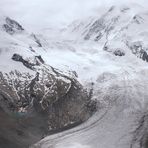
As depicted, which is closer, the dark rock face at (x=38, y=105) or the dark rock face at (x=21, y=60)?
the dark rock face at (x=38, y=105)

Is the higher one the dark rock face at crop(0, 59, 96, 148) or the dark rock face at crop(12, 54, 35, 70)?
the dark rock face at crop(12, 54, 35, 70)

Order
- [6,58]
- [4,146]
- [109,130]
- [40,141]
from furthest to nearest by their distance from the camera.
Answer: [6,58] → [109,130] → [40,141] → [4,146]

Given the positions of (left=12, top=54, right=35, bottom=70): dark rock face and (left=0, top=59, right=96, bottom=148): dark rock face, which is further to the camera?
(left=12, top=54, right=35, bottom=70): dark rock face

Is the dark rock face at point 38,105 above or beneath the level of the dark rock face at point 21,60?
beneath

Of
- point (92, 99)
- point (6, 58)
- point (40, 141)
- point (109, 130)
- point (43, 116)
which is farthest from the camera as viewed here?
point (6, 58)

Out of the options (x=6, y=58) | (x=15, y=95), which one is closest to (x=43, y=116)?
(x=15, y=95)

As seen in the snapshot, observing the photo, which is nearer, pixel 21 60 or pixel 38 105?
pixel 38 105

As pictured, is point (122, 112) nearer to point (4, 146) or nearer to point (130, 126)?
point (130, 126)

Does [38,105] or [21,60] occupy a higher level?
[21,60]
